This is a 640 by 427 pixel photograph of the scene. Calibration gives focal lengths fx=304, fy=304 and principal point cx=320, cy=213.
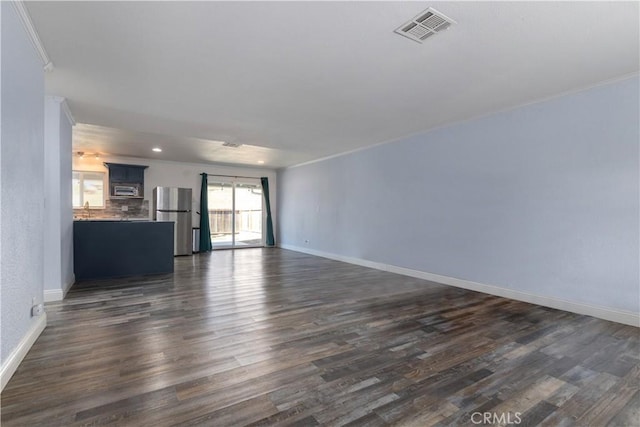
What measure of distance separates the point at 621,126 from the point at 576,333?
84.3 inches

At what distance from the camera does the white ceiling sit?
2.08 meters

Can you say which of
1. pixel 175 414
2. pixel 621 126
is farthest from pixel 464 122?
pixel 175 414

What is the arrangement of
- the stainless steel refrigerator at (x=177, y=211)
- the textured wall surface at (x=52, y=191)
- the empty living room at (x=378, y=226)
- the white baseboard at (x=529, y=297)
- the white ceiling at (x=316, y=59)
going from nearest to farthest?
the empty living room at (x=378, y=226)
the white ceiling at (x=316, y=59)
the white baseboard at (x=529, y=297)
the textured wall surface at (x=52, y=191)
the stainless steel refrigerator at (x=177, y=211)

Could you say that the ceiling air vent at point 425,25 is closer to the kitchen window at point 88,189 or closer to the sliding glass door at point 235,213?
the sliding glass door at point 235,213

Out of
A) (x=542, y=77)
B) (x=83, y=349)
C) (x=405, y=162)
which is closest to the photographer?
(x=83, y=349)

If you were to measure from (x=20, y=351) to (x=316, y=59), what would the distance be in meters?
3.21

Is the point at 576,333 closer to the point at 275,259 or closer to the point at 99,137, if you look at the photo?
the point at 275,259

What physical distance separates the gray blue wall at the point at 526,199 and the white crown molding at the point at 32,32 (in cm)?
479

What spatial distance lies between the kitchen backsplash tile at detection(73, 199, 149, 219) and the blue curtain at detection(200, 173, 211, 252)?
4.46ft

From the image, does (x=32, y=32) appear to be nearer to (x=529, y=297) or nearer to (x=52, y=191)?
(x=52, y=191)

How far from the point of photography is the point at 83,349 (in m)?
2.43

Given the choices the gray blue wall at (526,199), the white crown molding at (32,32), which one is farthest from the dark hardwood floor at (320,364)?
the white crown molding at (32,32)

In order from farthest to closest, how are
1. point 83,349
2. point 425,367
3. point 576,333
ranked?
point 576,333 < point 83,349 < point 425,367

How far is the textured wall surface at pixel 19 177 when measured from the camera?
1917 mm
